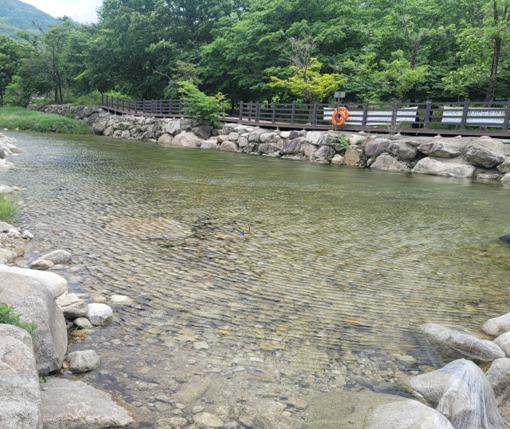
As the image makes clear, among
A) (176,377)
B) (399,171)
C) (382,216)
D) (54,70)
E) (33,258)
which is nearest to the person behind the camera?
(176,377)

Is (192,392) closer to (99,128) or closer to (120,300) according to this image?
(120,300)

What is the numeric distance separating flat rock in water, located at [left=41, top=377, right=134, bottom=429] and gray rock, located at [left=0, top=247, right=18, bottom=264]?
261 cm

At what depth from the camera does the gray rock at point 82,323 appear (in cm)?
352

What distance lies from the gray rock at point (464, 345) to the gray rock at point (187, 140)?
22874mm

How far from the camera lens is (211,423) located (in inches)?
98.6

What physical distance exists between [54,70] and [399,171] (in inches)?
1682

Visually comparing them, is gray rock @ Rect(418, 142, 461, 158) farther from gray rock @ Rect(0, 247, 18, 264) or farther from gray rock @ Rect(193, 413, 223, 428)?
gray rock @ Rect(193, 413, 223, 428)

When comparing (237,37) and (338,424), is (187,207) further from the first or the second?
(237,37)

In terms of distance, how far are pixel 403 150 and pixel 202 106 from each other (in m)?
13.8

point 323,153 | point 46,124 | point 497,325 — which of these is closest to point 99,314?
point 497,325

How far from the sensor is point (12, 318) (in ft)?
8.52

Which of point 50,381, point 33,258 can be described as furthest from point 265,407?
point 33,258

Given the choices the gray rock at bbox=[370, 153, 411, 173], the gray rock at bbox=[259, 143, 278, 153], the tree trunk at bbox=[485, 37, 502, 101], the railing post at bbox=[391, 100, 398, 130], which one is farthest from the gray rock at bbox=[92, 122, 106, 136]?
the tree trunk at bbox=[485, 37, 502, 101]

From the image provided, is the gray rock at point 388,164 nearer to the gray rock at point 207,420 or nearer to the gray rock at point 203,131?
the gray rock at point 203,131
